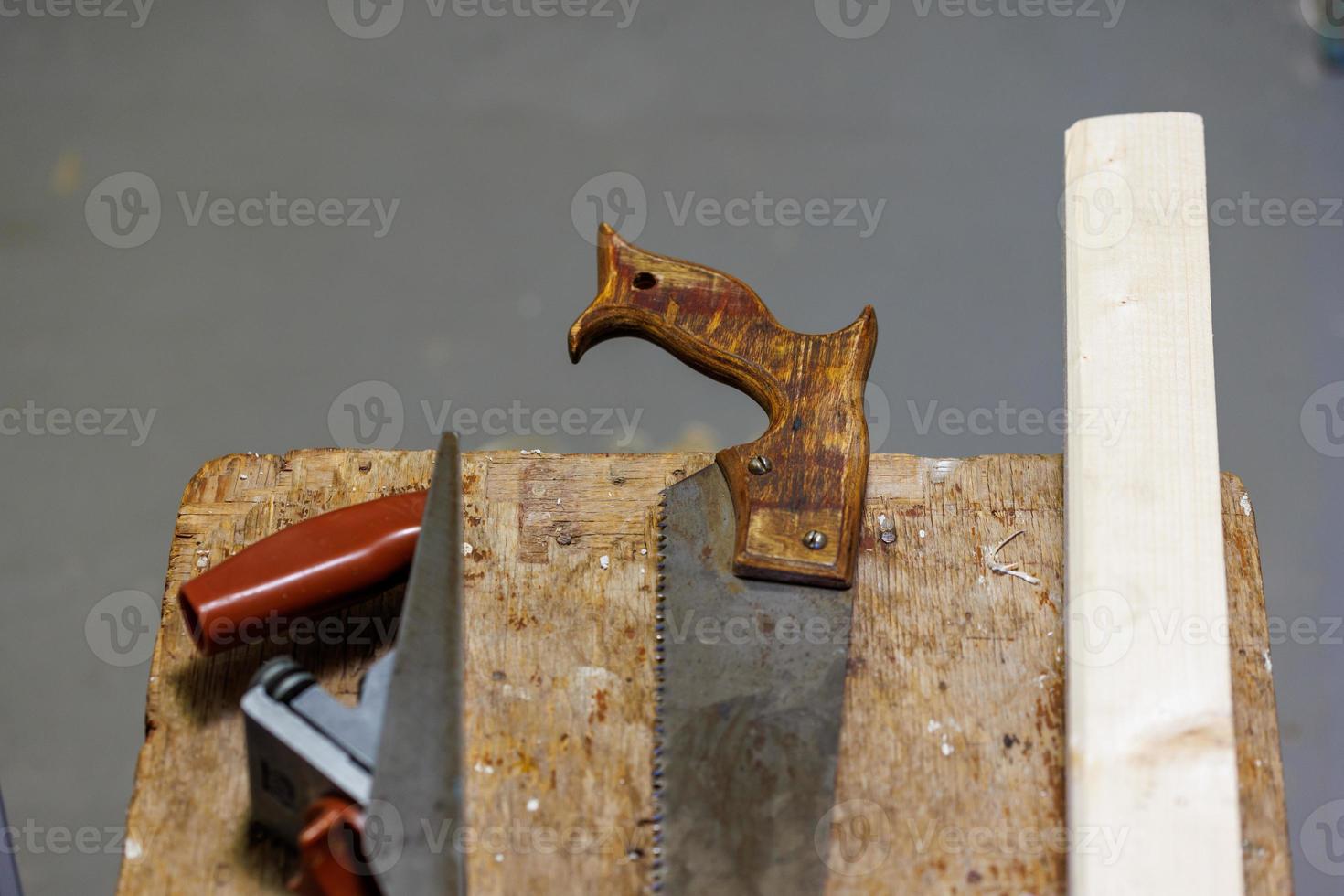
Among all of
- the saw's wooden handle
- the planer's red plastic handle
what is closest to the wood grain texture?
the saw's wooden handle

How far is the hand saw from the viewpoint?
50.9 inches

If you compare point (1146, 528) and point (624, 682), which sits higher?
point (1146, 528)

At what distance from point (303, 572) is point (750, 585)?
1.64 ft

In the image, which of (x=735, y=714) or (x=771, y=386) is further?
(x=771, y=386)

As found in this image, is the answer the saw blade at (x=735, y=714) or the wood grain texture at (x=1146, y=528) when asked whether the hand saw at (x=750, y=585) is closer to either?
the saw blade at (x=735, y=714)

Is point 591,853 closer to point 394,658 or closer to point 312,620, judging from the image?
point 394,658

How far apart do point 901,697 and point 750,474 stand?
310 millimetres

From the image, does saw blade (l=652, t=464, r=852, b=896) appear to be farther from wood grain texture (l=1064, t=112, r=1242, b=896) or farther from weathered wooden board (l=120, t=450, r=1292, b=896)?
wood grain texture (l=1064, t=112, r=1242, b=896)

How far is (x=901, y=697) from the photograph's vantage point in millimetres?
1426

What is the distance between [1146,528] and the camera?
1.41 metres

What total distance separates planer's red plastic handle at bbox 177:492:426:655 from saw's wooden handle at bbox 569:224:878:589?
361mm

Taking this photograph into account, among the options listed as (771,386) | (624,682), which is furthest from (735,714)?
(771,386)

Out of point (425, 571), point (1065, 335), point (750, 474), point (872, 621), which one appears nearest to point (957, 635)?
point (872, 621)

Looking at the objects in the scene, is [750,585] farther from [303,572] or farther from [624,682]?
[303,572]
